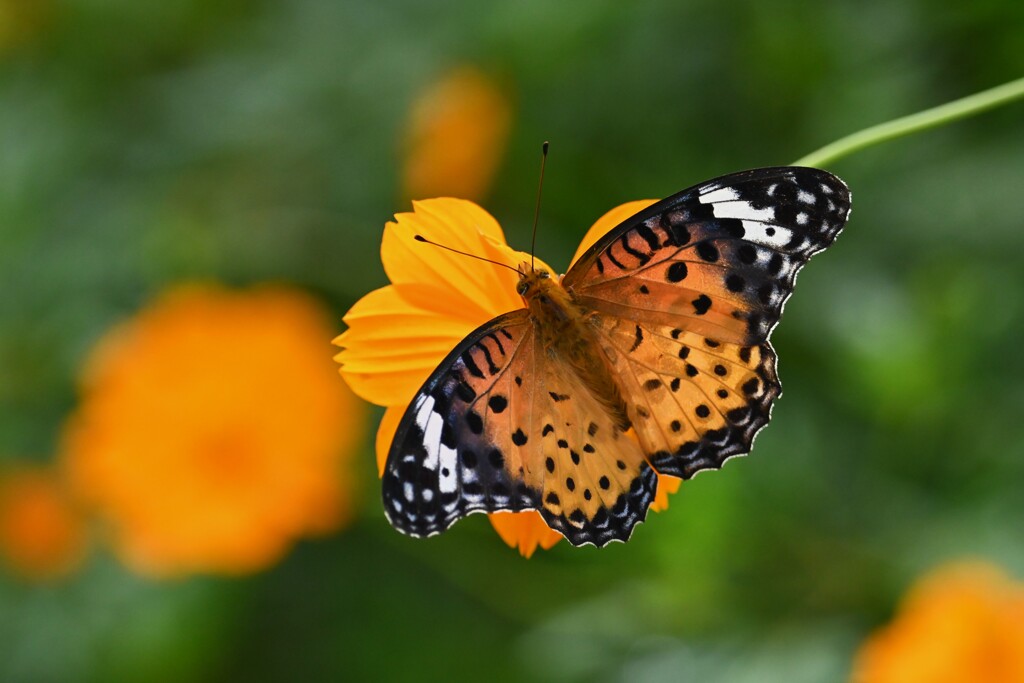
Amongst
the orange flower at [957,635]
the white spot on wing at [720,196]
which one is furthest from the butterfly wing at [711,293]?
the orange flower at [957,635]

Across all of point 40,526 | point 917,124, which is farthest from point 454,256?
point 40,526

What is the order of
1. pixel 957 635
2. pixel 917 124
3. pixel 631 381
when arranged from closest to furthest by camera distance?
pixel 917 124 < pixel 631 381 < pixel 957 635

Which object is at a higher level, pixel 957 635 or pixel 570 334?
pixel 570 334

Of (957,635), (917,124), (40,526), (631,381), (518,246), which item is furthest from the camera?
(40,526)

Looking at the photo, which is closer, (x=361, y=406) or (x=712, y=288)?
(x=712, y=288)

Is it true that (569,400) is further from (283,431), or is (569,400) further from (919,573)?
(283,431)

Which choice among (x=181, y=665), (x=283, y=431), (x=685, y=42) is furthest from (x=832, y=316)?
(x=181, y=665)

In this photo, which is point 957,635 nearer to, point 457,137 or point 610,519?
point 610,519

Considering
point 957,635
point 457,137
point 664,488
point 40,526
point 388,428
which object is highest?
point 457,137
